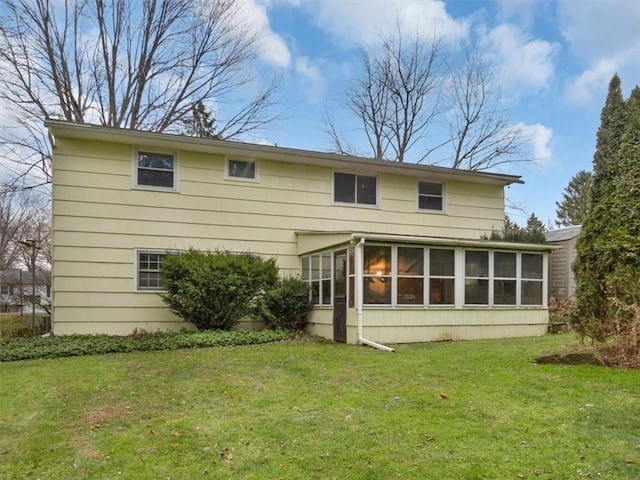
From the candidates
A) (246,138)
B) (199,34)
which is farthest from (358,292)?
(199,34)

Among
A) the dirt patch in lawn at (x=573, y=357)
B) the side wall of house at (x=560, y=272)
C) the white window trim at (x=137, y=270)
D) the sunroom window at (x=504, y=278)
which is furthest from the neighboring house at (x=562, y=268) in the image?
the white window trim at (x=137, y=270)

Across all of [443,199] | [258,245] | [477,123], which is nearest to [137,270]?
[258,245]

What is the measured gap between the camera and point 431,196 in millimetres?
14234

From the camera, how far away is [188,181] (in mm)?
11953

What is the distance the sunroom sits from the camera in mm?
10250

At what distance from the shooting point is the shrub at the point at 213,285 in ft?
34.0

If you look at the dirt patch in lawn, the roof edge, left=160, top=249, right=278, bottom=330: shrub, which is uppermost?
the roof edge

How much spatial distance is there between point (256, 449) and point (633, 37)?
11608 mm

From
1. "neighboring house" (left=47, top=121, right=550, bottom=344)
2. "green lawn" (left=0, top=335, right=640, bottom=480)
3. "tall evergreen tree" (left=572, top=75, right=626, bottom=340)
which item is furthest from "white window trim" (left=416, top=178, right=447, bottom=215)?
"green lawn" (left=0, top=335, right=640, bottom=480)

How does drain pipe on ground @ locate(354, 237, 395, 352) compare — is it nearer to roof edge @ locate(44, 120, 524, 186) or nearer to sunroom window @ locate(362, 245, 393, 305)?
sunroom window @ locate(362, 245, 393, 305)

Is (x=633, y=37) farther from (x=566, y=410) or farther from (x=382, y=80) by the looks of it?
(x=382, y=80)

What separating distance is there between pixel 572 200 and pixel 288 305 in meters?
37.2

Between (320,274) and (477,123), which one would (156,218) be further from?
(477,123)

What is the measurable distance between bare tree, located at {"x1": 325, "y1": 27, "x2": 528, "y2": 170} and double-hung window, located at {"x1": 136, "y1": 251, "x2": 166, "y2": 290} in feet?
49.5
